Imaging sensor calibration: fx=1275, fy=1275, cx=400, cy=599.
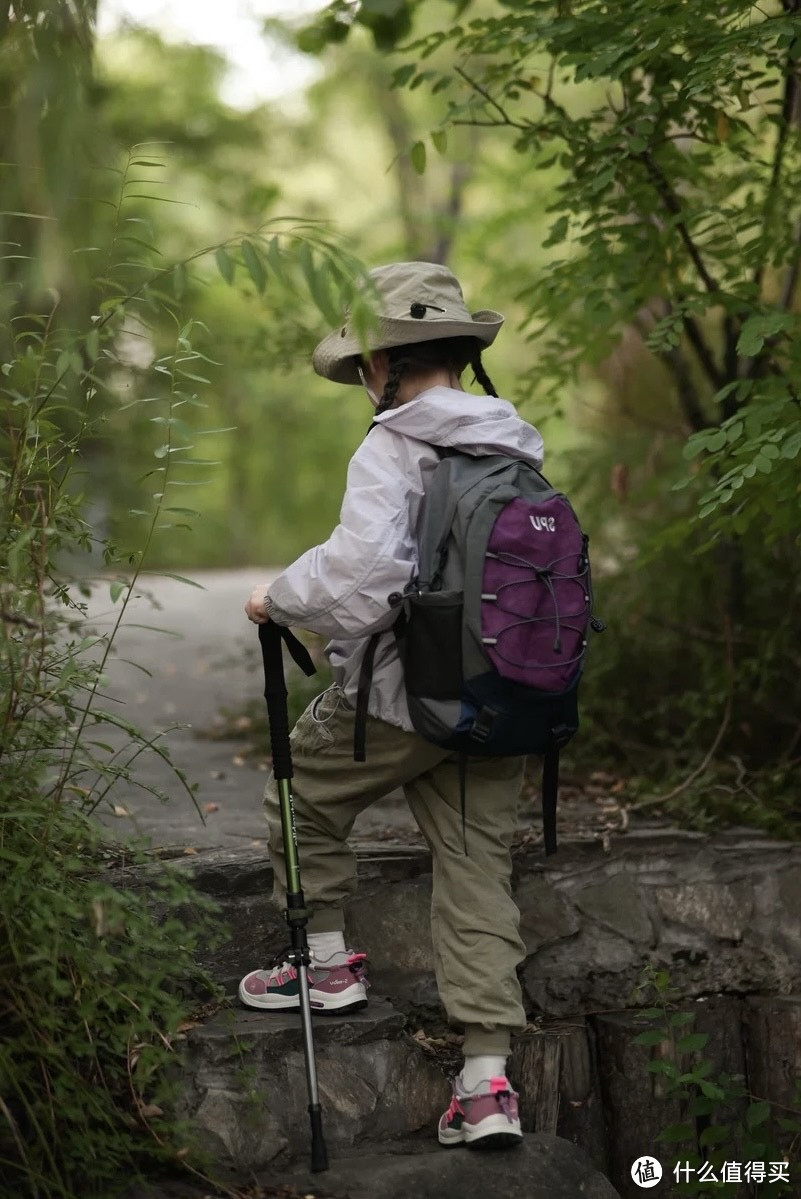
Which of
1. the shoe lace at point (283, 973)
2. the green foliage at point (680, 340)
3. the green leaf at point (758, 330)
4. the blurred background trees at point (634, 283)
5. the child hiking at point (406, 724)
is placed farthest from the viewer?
the green foliage at point (680, 340)

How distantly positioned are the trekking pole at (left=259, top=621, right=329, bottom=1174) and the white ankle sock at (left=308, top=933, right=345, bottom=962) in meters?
0.16

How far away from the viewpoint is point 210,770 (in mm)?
5523

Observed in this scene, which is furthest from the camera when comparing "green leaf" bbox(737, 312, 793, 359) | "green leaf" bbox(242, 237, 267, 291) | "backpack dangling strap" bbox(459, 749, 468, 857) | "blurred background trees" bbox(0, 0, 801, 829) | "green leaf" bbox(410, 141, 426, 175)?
"green leaf" bbox(410, 141, 426, 175)

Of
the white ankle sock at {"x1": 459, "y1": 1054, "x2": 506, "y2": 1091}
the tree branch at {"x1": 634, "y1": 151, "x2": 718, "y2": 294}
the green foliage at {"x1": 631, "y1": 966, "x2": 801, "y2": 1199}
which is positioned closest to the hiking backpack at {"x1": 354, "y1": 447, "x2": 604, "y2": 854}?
the white ankle sock at {"x1": 459, "y1": 1054, "x2": 506, "y2": 1091}

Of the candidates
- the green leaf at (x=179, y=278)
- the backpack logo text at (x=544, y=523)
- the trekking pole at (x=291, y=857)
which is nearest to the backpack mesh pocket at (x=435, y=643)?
the backpack logo text at (x=544, y=523)

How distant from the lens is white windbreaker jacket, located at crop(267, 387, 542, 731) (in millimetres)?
3090

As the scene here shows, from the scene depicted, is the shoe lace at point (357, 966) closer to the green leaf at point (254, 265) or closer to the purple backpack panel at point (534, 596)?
the purple backpack panel at point (534, 596)

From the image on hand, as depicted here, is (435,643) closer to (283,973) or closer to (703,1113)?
(283,973)

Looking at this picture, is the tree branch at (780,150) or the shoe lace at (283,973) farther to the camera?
the tree branch at (780,150)

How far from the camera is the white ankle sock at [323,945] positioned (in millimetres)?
3551

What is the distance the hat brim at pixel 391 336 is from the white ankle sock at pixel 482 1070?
5.96 feet

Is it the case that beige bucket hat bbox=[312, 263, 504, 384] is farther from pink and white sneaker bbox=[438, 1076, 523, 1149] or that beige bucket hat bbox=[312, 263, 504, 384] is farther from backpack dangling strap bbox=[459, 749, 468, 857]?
pink and white sneaker bbox=[438, 1076, 523, 1149]

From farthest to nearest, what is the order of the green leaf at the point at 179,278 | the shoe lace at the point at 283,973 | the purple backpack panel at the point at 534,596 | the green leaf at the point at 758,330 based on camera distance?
the green leaf at the point at 758,330
the shoe lace at the point at 283,973
the purple backpack panel at the point at 534,596
the green leaf at the point at 179,278

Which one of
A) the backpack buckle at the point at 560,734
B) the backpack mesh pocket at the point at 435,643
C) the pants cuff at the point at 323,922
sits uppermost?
the backpack mesh pocket at the point at 435,643
